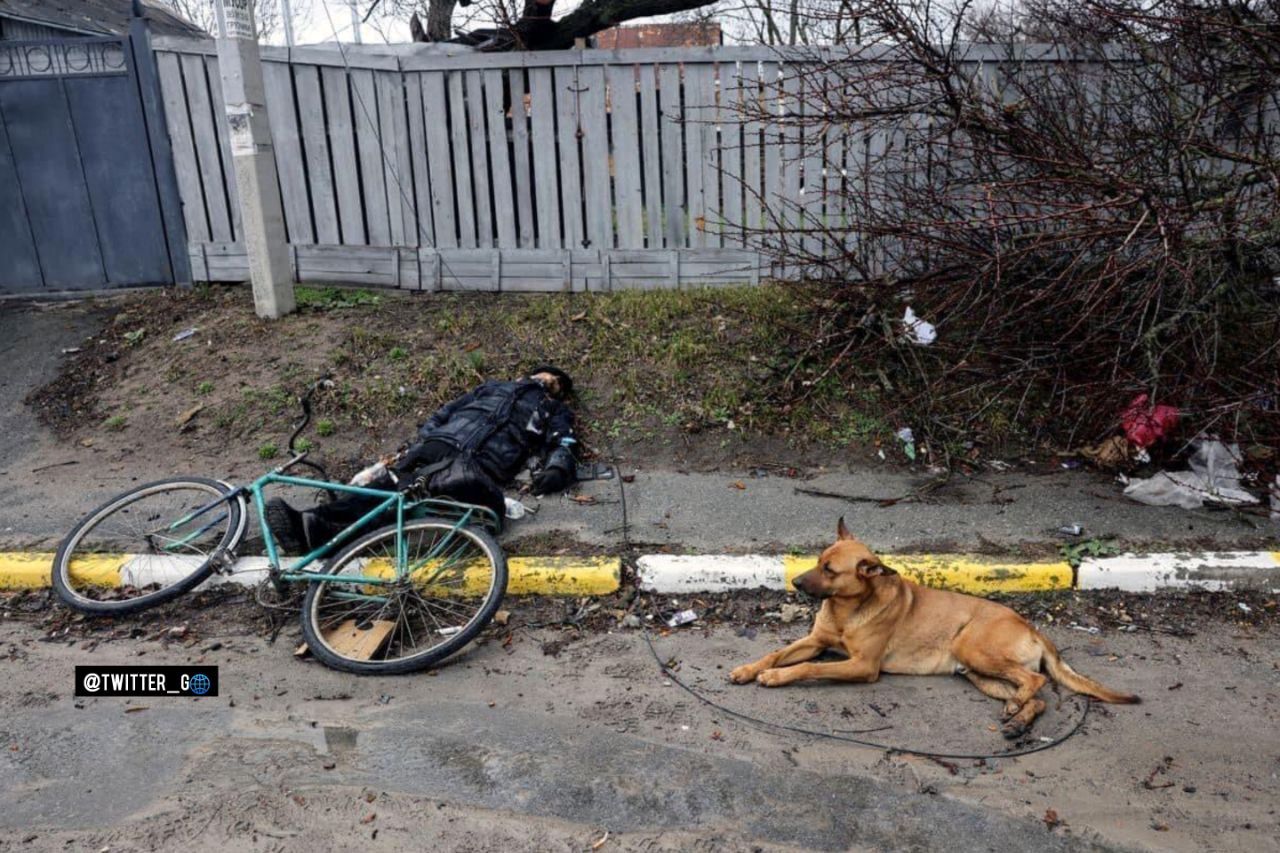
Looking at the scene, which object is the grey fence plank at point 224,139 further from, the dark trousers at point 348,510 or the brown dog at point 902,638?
the brown dog at point 902,638

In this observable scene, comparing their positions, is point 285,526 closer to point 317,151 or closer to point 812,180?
point 317,151

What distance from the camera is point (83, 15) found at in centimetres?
1141

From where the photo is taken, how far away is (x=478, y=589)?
4676 mm

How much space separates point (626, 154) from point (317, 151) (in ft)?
8.78

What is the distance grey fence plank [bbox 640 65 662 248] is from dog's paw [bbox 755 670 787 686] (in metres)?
4.95

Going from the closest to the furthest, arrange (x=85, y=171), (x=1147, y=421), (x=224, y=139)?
(x=1147, y=421)
(x=224, y=139)
(x=85, y=171)

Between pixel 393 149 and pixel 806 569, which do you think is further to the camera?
pixel 393 149

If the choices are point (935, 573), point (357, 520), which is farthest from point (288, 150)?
point (935, 573)

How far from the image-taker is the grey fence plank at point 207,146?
802cm

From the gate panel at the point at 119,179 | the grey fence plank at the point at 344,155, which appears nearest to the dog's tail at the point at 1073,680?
the grey fence plank at the point at 344,155

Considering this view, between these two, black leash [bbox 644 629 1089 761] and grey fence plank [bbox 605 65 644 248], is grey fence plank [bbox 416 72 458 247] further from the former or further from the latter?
black leash [bbox 644 629 1089 761]

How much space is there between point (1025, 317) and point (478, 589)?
3.76m

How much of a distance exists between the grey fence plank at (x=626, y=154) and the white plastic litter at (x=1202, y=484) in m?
4.41

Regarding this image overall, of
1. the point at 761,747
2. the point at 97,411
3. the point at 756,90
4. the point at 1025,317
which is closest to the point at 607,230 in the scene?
the point at 756,90
